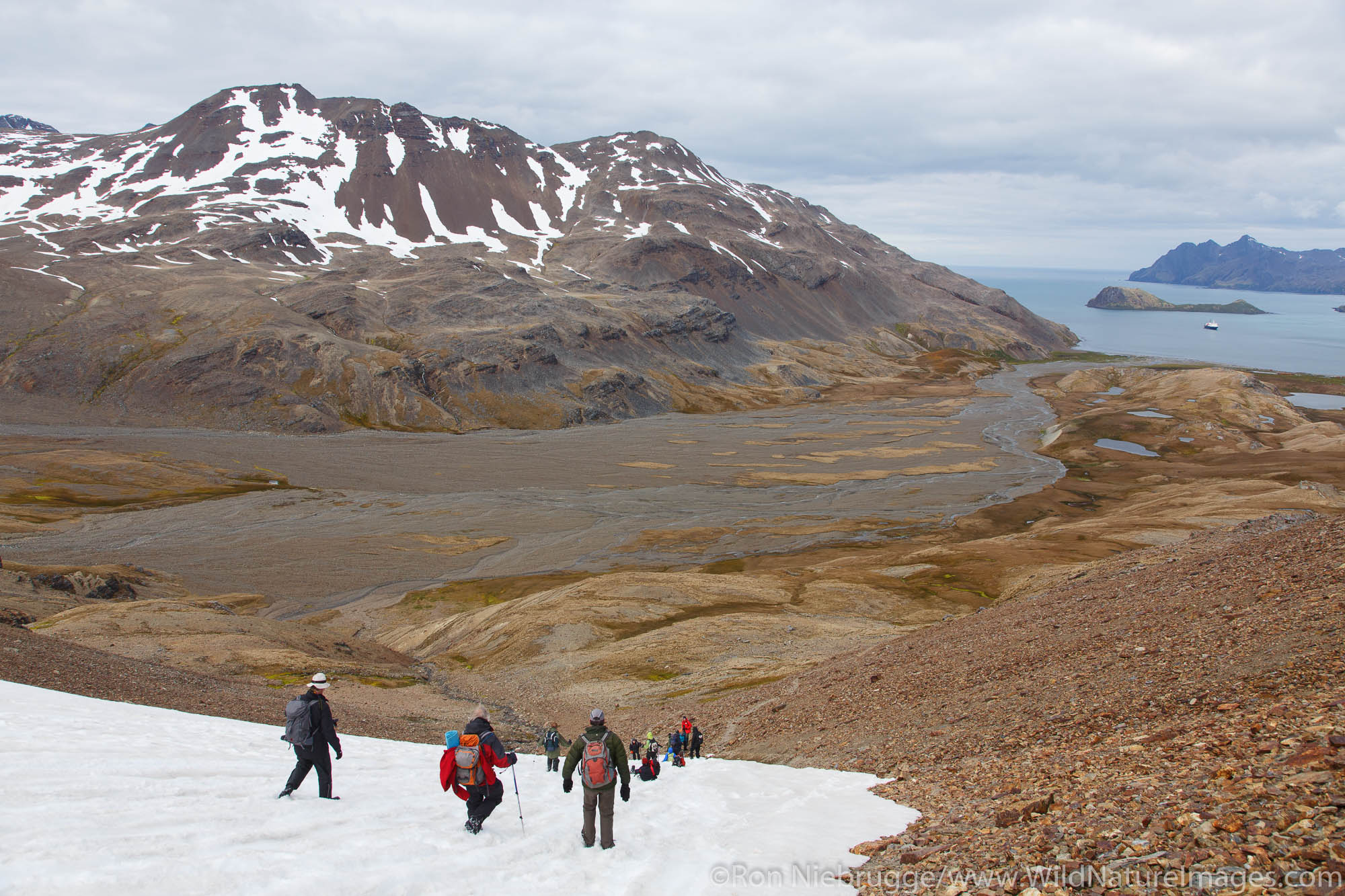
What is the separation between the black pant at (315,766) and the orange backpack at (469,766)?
9.78 feet

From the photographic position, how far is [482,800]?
13.2 m

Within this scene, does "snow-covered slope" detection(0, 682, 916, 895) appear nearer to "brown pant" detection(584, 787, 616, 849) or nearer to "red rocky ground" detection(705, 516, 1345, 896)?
"brown pant" detection(584, 787, 616, 849)

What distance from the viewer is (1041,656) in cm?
2509

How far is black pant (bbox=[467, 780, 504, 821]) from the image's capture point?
43.3 feet

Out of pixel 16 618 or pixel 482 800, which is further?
pixel 16 618

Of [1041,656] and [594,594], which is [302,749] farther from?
[594,594]

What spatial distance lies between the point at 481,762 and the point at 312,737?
11.3 ft

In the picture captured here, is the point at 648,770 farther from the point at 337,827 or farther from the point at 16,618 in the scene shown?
the point at 16,618

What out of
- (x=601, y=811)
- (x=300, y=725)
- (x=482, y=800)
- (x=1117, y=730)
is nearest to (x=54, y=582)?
(x=300, y=725)

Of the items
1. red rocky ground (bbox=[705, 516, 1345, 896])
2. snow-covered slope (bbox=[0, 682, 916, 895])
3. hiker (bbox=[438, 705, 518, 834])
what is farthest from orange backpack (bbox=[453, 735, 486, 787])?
red rocky ground (bbox=[705, 516, 1345, 896])

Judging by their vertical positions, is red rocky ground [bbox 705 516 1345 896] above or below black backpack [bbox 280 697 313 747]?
below

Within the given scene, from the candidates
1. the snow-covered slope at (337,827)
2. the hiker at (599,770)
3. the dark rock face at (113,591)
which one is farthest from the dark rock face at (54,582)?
the hiker at (599,770)

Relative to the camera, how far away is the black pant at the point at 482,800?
13.2m

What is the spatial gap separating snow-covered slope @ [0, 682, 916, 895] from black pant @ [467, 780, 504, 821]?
35cm
